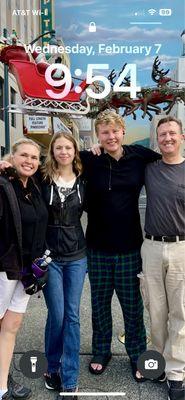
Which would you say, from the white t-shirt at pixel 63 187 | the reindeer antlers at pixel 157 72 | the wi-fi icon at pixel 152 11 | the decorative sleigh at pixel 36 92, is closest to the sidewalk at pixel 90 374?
the white t-shirt at pixel 63 187

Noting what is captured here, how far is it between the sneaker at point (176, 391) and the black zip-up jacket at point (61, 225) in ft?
3.22

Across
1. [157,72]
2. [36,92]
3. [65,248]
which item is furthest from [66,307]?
[157,72]

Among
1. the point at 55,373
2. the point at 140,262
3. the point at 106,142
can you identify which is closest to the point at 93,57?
the point at 106,142

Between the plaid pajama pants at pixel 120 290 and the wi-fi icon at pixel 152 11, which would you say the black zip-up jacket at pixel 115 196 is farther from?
the wi-fi icon at pixel 152 11

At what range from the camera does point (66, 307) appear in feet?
8.58

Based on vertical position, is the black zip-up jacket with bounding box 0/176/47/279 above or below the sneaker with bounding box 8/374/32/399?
above

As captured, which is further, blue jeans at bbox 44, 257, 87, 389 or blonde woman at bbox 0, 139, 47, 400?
blue jeans at bbox 44, 257, 87, 389

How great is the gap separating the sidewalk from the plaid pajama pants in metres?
0.18

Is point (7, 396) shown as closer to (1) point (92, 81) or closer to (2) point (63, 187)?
(2) point (63, 187)

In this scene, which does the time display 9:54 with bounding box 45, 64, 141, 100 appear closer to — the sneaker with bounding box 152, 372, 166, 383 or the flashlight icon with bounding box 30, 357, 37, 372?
the flashlight icon with bounding box 30, 357, 37, 372

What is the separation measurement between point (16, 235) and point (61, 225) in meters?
0.32

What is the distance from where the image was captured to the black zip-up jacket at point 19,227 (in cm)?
233

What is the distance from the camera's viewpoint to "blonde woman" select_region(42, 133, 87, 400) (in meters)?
2.55

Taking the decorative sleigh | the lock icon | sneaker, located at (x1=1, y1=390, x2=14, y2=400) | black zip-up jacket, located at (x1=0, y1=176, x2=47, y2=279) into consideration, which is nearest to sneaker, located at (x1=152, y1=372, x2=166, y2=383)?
sneaker, located at (x1=1, y1=390, x2=14, y2=400)
